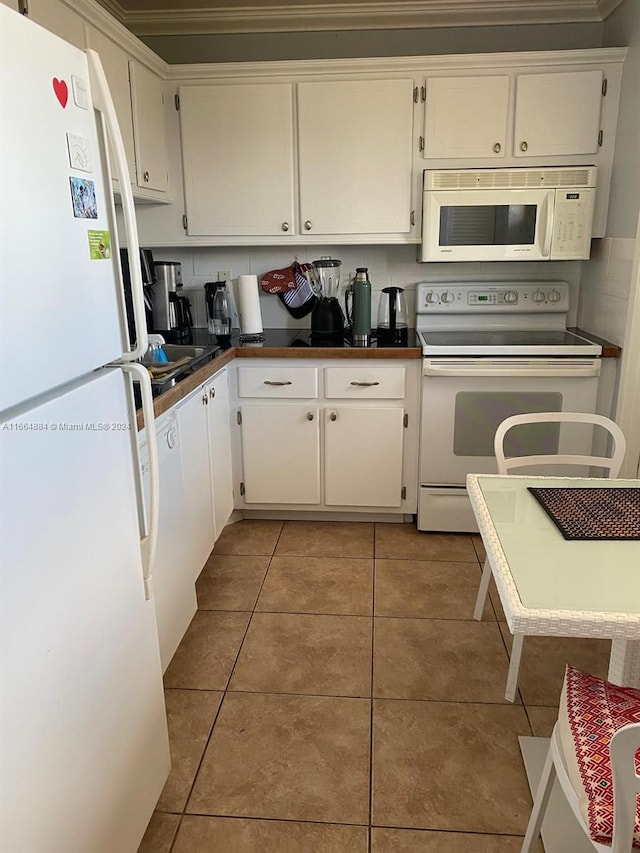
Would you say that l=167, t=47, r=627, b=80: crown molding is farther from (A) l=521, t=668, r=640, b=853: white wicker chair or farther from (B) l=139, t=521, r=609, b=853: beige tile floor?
(A) l=521, t=668, r=640, b=853: white wicker chair

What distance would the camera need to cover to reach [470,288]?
3348 millimetres

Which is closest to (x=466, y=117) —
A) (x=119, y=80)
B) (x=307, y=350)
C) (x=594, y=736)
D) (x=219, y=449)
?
(x=307, y=350)

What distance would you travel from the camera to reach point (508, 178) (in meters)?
2.99

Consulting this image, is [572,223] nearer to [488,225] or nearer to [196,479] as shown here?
[488,225]

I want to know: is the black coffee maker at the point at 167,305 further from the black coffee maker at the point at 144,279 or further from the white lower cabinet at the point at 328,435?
the white lower cabinet at the point at 328,435

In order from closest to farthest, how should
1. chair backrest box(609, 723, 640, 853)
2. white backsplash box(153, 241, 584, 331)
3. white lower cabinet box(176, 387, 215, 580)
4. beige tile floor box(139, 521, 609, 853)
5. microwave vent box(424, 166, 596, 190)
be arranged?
chair backrest box(609, 723, 640, 853) → beige tile floor box(139, 521, 609, 853) → white lower cabinet box(176, 387, 215, 580) → microwave vent box(424, 166, 596, 190) → white backsplash box(153, 241, 584, 331)

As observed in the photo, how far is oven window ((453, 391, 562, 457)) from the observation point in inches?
116

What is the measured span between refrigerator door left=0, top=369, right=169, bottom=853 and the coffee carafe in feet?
6.59

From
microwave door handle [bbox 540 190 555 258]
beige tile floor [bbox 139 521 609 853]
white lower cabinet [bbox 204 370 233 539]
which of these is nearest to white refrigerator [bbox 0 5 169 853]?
beige tile floor [bbox 139 521 609 853]

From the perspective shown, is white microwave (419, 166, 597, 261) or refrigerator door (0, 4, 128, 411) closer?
refrigerator door (0, 4, 128, 411)

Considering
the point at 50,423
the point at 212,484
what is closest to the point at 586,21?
the point at 212,484

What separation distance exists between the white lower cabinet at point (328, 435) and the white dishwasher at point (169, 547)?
3.16ft

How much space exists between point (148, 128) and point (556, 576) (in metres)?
2.63

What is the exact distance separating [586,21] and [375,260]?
1.51 metres
